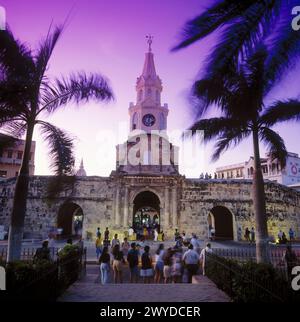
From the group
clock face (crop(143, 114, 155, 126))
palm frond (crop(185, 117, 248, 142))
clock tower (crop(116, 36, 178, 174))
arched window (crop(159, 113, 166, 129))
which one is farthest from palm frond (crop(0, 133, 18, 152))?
arched window (crop(159, 113, 166, 129))

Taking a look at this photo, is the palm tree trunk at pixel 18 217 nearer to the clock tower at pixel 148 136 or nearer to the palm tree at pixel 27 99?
the palm tree at pixel 27 99

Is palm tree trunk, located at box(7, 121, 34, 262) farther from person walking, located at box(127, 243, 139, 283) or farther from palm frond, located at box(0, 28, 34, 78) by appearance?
person walking, located at box(127, 243, 139, 283)

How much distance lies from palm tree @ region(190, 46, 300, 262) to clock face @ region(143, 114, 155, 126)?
27.6 meters

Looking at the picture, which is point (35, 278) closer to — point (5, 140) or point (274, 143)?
point (5, 140)

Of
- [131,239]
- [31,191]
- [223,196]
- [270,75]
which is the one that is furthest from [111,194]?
[270,75]

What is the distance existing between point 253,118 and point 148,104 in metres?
29.7

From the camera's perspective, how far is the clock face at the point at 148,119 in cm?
3828

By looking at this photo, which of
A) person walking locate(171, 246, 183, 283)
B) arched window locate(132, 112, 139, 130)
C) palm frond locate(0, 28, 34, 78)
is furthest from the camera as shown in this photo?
arched window locate(132, 112, 139, 130)

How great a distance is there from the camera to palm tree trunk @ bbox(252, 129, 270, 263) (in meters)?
8.84

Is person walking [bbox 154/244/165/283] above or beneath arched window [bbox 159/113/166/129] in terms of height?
beneath

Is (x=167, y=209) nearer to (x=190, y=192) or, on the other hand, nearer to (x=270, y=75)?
(x=190, y=192)

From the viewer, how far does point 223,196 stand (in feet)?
78.6

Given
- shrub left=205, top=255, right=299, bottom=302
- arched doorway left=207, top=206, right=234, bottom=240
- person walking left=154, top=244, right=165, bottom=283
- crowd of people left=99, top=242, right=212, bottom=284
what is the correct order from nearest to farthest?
shrub left=205, top=255, right=299, bottom=302 → crowd of people left=99, top=242, right=212, bottom=284 → person walking left=154, top=244, right=165, bottom=283 → arched doorway left=207, top=206, right=234, bottom=240

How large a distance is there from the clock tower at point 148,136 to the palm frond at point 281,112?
568 inches
